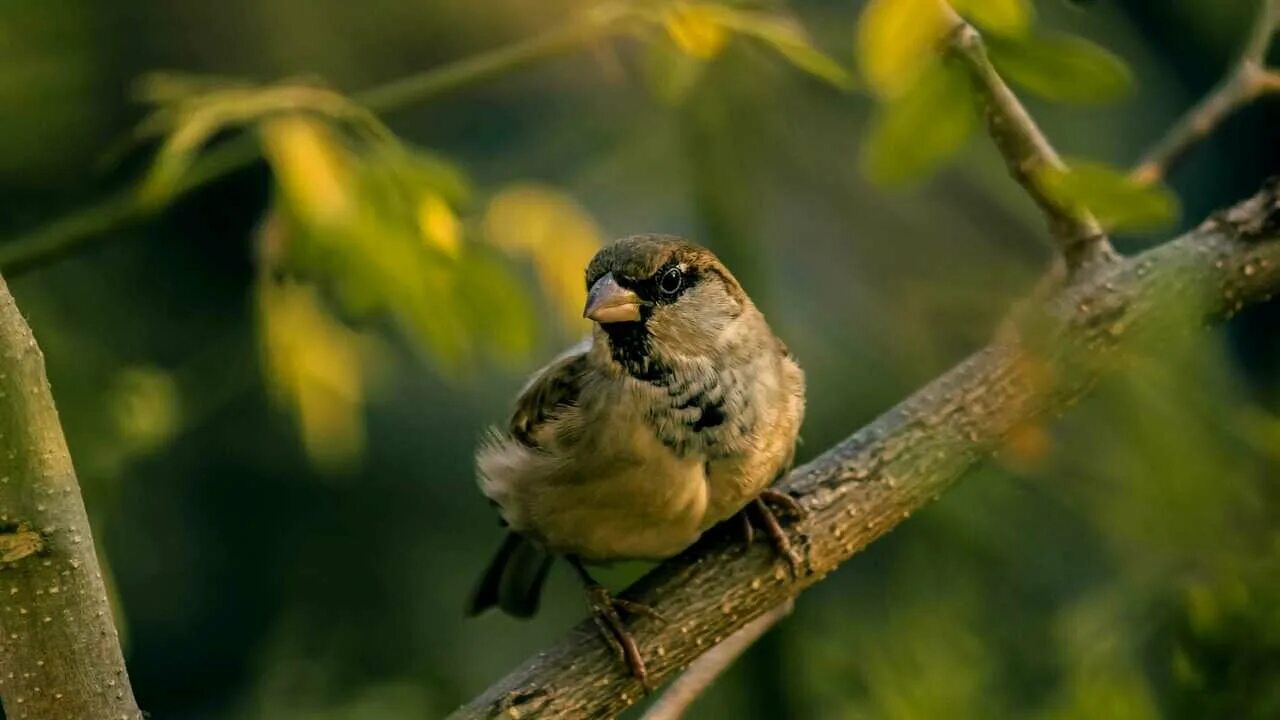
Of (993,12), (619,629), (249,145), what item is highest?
(993,12)

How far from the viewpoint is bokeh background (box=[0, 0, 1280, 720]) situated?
112 cm

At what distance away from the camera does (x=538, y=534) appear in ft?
5.75

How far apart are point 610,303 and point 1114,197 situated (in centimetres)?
59

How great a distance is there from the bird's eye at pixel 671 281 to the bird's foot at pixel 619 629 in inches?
15.4

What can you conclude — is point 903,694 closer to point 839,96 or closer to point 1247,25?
point 1247,25

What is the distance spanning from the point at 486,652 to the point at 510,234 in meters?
1.31

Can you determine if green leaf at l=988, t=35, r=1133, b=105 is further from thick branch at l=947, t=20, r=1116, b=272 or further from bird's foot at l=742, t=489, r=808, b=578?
bird's foot at l=742, t=489, r=808, b=578

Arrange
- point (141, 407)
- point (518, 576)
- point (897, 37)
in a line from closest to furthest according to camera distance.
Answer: point (897, 37), point (141, 407), point (518, 576)

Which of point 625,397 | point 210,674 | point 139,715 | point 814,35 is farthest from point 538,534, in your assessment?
point 210,674

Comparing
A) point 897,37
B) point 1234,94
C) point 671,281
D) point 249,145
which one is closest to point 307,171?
point 249,145

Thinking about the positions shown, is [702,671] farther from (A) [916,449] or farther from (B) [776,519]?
(A) [916,449]

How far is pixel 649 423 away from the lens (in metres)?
1.67

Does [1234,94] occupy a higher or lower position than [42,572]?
higher

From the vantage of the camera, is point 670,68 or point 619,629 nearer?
point 619,629
